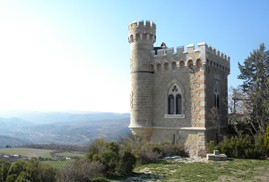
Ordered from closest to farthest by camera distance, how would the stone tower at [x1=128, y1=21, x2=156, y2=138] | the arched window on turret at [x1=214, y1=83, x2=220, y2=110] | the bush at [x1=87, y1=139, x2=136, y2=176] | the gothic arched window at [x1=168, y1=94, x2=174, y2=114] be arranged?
the bush at [x1=87, y1=139, x2=136, y2=176], the gothic arched window at [x1=168, y1=94, x2=174, y2=114], the stone tower at [x1=128, y1=21, x2=156, y2=138], the arched window on turret at [x1=214, y1=83, x2=220, y2=110]

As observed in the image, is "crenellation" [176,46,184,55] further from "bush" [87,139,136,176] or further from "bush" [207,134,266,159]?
"bush" [87,139,136,176]

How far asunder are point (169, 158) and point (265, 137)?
5952 mm

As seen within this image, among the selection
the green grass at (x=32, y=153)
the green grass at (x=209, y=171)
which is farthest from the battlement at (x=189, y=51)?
the green grass at (x=32, y=153)

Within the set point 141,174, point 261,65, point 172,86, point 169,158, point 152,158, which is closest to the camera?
point 141,174

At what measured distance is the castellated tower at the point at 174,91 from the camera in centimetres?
1903

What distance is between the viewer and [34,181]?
9.32 m

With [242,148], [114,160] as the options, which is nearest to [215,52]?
[242,148]

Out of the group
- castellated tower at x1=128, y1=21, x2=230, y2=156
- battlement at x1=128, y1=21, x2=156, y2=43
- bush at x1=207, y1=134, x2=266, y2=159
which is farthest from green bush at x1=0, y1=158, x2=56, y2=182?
battlement at x1=128, y1=21, x2=156, y2=43

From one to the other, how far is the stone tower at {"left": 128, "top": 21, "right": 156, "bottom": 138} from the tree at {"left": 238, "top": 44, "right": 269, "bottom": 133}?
7.86 meters

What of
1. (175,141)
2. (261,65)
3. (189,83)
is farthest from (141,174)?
(261,65)

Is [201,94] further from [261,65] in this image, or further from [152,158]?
[261,65]

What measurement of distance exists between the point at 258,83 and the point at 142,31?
36.2 ft

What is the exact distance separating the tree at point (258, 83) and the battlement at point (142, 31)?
887cm

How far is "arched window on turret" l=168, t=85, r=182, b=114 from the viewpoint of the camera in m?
20.1
